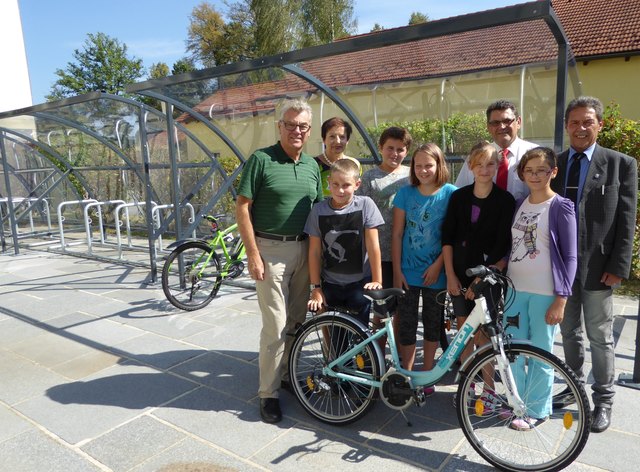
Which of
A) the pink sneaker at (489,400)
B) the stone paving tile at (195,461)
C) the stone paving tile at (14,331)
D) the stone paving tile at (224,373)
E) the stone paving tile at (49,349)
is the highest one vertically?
the pink sneaker at (489,400)

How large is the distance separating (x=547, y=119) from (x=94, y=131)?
6.91 meters

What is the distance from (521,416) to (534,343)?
404 millimetres

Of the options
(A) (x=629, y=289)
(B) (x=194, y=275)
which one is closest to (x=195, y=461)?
(B) (x=194, y=275)

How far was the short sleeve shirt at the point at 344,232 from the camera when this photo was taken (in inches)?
111

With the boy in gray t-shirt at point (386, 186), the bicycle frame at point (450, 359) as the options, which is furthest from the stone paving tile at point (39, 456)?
the boy in gray t-shirt at point (386, 186)

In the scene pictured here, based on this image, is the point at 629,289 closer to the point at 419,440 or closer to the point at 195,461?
the point at 419,440

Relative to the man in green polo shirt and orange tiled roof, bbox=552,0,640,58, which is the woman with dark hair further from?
orange tiled roof, bbox=552,0,640,58

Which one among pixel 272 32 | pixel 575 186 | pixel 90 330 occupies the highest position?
pixel 272 32

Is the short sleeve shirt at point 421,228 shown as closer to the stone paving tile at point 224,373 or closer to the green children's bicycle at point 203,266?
the stone paving tile at point 224,373

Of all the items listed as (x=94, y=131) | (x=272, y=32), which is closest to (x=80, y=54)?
(x=272, y=32)

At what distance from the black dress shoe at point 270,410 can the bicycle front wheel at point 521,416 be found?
42.7 inches

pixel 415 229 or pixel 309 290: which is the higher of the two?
pixel 415 229

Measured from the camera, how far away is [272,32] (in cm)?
2612

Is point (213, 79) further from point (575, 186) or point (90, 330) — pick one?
point (575, 186)
